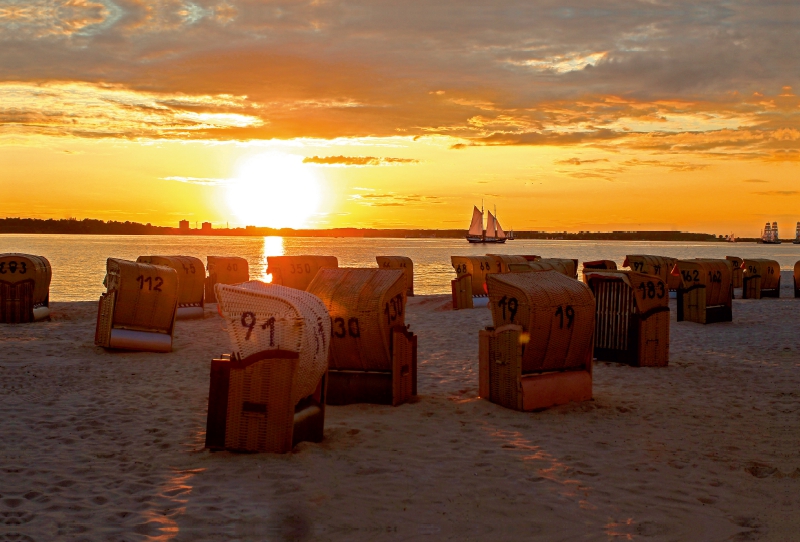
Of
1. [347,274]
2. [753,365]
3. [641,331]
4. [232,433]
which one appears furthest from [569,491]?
[753,365]

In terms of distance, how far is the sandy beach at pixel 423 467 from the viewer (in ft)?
19.3

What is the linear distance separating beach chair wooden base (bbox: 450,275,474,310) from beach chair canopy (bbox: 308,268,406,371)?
16436 mm

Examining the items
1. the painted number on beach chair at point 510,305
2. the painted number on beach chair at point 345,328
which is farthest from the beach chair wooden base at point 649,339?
the painted number on beach chair at point 345,328

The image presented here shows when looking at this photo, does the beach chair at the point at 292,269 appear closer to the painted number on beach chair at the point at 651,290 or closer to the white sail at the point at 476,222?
the painted number on beach chair at the point at 651,290

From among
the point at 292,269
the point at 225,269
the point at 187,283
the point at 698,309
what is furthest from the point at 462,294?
the point at 187,283

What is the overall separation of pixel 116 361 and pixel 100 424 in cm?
580

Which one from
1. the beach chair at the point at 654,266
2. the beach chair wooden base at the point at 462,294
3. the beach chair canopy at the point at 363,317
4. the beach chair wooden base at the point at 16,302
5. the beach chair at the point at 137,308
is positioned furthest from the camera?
the beach chair at the point at 654,266

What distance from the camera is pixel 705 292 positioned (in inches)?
860

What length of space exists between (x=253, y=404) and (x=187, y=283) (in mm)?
16910

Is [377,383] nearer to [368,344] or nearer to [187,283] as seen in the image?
[368,344]

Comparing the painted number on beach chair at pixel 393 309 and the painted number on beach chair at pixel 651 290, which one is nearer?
the painted number on beach chair at pixel 393 309

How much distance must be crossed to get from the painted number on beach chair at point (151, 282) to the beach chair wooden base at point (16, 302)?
7388 mm

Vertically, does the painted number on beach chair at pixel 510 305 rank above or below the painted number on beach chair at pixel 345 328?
above

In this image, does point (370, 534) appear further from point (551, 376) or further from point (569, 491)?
point (551, 376)
